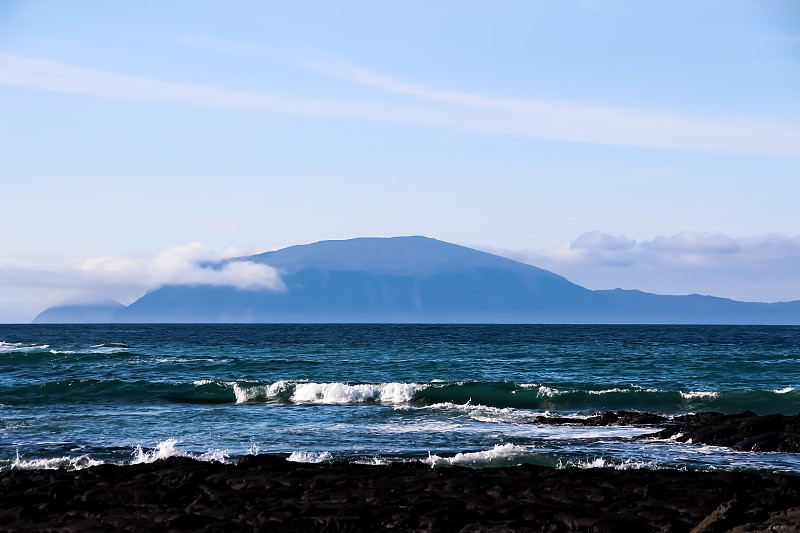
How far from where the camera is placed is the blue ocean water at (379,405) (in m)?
21.6

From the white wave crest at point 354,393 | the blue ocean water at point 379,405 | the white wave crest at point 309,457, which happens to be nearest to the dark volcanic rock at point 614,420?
the blue ocean water at point 379,405

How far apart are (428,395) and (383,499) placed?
79.8ft

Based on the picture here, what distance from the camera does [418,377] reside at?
48312 millimetres

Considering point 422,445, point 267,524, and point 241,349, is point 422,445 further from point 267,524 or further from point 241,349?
point 241,349

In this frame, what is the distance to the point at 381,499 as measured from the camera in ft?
48.1

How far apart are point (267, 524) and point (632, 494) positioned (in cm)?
615

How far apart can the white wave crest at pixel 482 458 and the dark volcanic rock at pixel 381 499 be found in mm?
1894

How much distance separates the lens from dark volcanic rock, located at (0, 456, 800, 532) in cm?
1288

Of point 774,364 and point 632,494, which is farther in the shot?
point 774,364

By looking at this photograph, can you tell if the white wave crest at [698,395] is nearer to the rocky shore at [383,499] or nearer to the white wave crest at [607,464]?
the white wave crest at [607,464]

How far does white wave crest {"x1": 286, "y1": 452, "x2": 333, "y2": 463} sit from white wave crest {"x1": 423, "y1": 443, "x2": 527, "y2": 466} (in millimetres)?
2404

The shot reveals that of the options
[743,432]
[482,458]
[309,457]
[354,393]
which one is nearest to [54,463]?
[309,457]

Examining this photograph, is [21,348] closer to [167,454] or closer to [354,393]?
[354,393]

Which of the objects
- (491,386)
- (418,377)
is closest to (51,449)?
(491,386)
